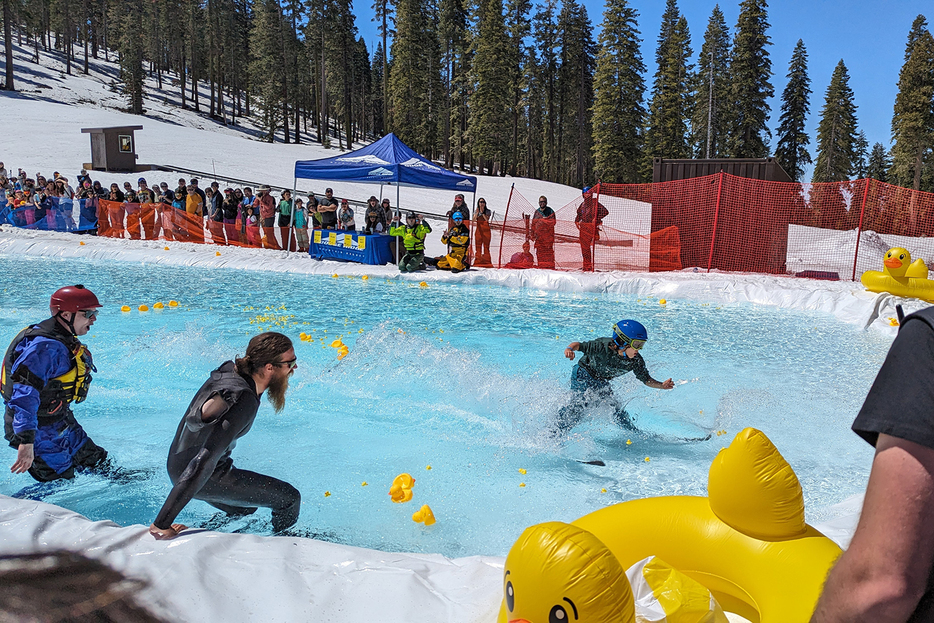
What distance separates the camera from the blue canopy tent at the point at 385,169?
1555cm

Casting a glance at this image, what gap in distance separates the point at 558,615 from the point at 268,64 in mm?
59654

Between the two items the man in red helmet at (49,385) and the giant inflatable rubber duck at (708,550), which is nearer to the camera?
the giant inflatable rubber duck at (708,550)

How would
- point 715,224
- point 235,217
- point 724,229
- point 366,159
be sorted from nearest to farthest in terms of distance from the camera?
point 715,224 < point 724,229 < point 366,159 < point 235,217

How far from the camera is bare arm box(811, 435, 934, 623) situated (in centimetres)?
101

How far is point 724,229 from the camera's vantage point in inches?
585

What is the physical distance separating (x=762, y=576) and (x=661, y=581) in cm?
42

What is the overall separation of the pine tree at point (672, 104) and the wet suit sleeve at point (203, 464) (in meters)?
46.8

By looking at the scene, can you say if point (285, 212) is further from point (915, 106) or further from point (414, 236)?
point (915, 106)

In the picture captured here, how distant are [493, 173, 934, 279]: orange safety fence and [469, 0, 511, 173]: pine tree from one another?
29043 millimetres

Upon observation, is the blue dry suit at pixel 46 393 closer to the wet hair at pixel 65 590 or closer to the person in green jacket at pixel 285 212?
the wet hair at pixel 65 590

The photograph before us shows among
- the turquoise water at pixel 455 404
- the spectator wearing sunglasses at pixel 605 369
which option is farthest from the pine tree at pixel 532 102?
the spectator wearing sunglasses at pixel 605 369

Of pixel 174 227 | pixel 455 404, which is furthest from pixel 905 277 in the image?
pixel 174 227

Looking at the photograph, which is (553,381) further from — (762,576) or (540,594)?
(540,594)

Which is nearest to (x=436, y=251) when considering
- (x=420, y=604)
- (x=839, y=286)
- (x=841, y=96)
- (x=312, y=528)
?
(x=839, y=286)
